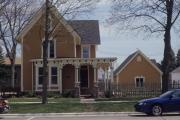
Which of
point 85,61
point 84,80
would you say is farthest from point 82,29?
point 85,61

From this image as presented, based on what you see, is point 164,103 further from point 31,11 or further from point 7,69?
point 7,69

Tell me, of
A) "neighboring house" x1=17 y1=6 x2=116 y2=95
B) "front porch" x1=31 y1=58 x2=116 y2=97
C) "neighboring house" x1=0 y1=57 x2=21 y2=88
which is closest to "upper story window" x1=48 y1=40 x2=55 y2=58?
"neighboring house" x1=17 y1=6 x2=116 y2=95

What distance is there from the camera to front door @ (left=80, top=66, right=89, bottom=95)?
54.2 m

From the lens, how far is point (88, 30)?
57.9 metres

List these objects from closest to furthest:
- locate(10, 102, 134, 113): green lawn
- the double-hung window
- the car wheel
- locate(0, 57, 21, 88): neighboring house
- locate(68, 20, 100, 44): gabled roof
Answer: the car wheel → locate(10, 102, 134, 113): green lawn → the double-hung window → locate(68, 20, 100, 44): gabled roof → locate(0, 57, 21, 88): neighboring house

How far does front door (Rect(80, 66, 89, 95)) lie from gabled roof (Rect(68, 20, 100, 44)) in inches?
119

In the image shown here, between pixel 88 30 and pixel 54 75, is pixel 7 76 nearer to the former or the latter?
pixel 88 30

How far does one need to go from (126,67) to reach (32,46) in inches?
892

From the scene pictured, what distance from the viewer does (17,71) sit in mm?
79125

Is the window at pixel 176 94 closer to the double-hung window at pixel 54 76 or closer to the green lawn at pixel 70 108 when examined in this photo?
the green lawn at pixel 70 108

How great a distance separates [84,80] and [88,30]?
6.17 m

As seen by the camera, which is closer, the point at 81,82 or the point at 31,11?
the point at 81,82

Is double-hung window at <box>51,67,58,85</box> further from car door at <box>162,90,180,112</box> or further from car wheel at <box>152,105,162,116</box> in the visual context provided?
car door at <box>162,90,180,112</box>

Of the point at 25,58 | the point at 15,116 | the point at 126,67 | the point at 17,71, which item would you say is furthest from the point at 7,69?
the point at 15,116
